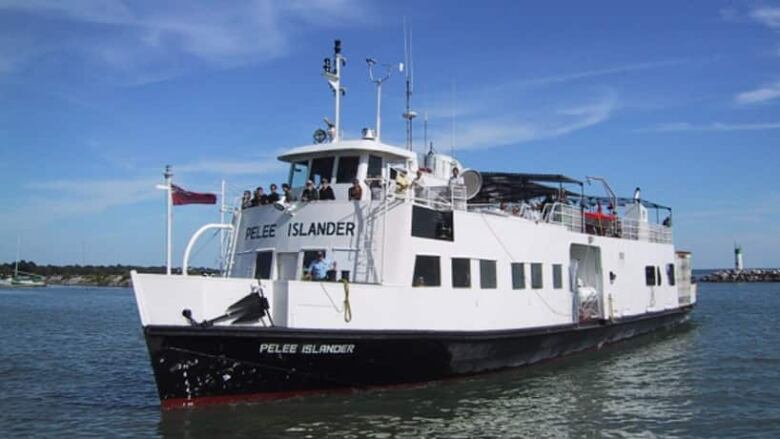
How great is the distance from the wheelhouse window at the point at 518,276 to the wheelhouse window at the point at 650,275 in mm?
8952

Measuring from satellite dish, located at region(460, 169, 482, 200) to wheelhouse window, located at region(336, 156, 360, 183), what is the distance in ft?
10.0

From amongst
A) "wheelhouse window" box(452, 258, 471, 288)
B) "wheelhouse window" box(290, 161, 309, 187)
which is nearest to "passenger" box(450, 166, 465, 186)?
"wheelhouse window" box(452, 258, 471, 288)

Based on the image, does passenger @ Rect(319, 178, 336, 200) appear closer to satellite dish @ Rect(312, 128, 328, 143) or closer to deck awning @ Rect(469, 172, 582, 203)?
satellite dish @ Rect(312, 128, 328, 143)

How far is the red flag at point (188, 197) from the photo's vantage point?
1270cm

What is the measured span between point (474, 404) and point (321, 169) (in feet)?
18.3

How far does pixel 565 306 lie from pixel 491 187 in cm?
647

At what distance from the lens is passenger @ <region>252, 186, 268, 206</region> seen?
14.4 m

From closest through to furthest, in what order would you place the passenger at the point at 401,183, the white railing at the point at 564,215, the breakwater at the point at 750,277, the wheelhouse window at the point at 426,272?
→ the wheelhouse window at the point at 426,272 < the passenger at the point at 401,183 < the white railing at the point at 564,215 < the breakwater at the point at 750,277

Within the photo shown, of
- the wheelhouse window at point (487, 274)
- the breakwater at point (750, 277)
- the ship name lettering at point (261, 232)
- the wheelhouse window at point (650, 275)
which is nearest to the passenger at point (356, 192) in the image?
the ship name lettering at point (261, 232)

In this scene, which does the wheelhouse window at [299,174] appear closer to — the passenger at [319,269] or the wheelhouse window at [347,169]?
the wheelhouse window at [347,169]

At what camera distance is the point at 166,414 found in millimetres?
11031

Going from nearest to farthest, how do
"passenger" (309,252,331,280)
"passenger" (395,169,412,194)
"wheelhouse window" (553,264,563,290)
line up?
"passenger" (309,252,331,280), "passenger" (395,169,412,194), "wheelhouse window" (553,264,563,290)

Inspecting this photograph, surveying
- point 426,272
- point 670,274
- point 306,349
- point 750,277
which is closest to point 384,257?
point 426,272

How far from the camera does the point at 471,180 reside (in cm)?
1619
